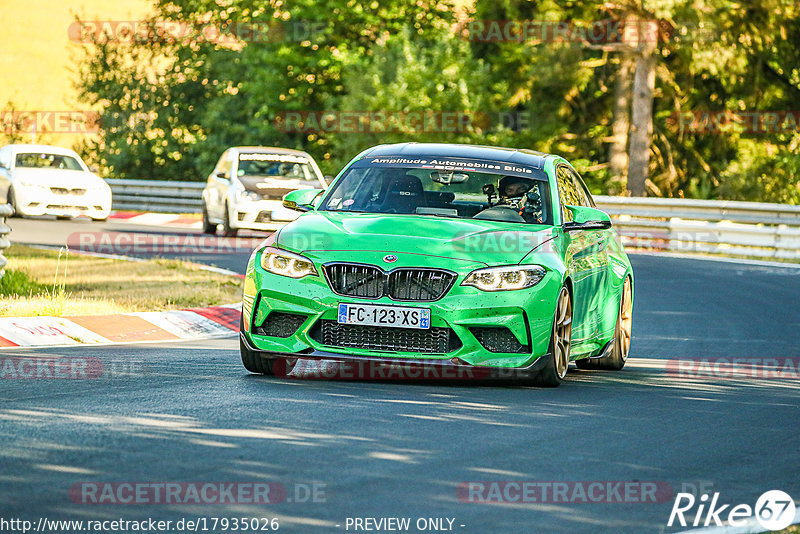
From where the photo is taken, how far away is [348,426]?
747cm

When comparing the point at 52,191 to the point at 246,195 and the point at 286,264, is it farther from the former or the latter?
the point at 286,264

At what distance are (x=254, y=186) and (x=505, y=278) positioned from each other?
17.4 m

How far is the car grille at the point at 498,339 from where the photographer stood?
8938 millimetres

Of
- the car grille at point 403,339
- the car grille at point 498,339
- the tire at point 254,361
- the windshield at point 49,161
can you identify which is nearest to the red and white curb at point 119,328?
the tire at point 254,361

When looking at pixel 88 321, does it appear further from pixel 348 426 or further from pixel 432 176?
pixel 348 426

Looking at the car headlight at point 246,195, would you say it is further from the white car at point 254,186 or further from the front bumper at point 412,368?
the front bumper at point 412,368

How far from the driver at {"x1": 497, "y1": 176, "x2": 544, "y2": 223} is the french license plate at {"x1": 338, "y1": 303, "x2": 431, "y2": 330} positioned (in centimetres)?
166

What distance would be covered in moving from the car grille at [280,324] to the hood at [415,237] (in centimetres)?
41

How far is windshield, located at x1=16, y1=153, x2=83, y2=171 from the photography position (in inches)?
1181

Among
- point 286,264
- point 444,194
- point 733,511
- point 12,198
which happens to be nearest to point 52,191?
point 12,198


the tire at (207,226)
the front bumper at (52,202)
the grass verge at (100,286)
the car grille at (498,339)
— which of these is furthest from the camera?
the front bumper at (52,202)

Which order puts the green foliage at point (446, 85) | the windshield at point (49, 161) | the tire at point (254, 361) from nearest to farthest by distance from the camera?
1. the tire at point (254, 361)
2. the windshield at point (49, 161)
3. the green foliage at point (446, 85)

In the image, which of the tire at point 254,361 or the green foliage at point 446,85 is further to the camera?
the green foliage at point 446,85

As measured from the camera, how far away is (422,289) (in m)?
8.87
